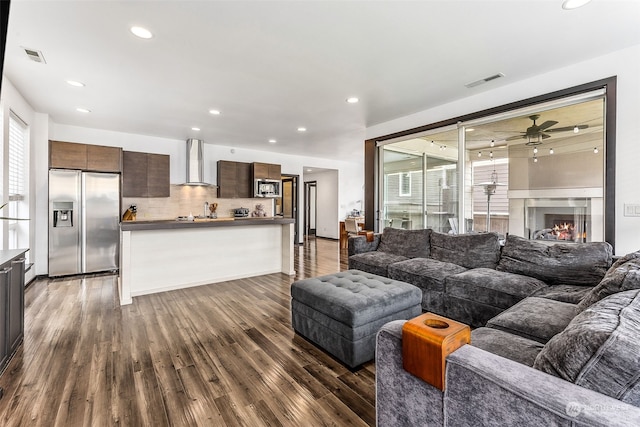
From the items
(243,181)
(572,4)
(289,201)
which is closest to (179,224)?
(243,181)

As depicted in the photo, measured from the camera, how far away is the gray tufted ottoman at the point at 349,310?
209cm

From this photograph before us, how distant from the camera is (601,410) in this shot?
0.67 m

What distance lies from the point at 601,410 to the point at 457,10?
7.99ft

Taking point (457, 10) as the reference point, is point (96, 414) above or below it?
below

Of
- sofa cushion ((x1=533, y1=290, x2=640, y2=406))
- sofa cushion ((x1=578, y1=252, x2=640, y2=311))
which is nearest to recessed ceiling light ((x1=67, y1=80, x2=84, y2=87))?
sofa cushion ((x1=533, y1=290, x2=640, y2=406))

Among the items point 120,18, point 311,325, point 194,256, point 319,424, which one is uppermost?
point 120,18

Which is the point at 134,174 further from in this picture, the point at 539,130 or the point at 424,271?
the point at 539,130

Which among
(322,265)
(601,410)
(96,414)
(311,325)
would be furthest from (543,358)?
(322,265)

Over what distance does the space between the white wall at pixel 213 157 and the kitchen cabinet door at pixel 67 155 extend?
41cm

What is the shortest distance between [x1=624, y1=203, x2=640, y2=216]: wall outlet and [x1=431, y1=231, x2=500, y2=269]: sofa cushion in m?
1.08

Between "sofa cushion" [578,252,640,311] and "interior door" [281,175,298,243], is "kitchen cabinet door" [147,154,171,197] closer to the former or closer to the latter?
"interior door" [281,175,298,243]

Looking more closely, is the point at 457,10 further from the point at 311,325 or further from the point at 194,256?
the point at 194,256

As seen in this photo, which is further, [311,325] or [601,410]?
[311,325]

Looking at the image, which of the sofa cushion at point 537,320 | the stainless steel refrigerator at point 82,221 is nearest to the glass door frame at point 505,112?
the sofa cushion at point 537,320
